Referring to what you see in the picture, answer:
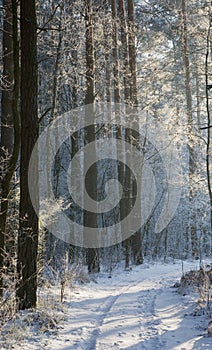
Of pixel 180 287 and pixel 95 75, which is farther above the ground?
pixel 95 75

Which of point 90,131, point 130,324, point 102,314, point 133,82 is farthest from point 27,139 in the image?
point 133,82

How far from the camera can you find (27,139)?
5.72 metres

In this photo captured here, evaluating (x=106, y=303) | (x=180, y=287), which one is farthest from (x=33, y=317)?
(x=180, y=287)

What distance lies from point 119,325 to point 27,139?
121 inches

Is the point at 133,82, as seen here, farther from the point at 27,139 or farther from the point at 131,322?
the point at 131,322

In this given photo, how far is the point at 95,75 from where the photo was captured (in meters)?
12.3

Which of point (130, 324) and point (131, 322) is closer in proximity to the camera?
point (130, 324)

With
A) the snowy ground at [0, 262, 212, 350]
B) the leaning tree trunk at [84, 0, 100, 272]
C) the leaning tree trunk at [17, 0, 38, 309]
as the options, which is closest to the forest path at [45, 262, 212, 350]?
the snowy ground at [0, 262, 212, 350]

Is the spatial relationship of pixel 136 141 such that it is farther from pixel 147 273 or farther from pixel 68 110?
pixel 147 273

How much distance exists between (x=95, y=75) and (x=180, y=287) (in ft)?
25.0

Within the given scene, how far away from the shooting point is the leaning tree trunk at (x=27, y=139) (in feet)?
18.4

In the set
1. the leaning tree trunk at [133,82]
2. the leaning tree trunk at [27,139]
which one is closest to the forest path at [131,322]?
the leaning tree trunk at [27,139]

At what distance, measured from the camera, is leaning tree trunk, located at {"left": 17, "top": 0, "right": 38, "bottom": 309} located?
Result: 5609 mm

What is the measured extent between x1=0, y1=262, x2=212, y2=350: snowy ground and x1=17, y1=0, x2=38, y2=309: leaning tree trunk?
782 millimetres
